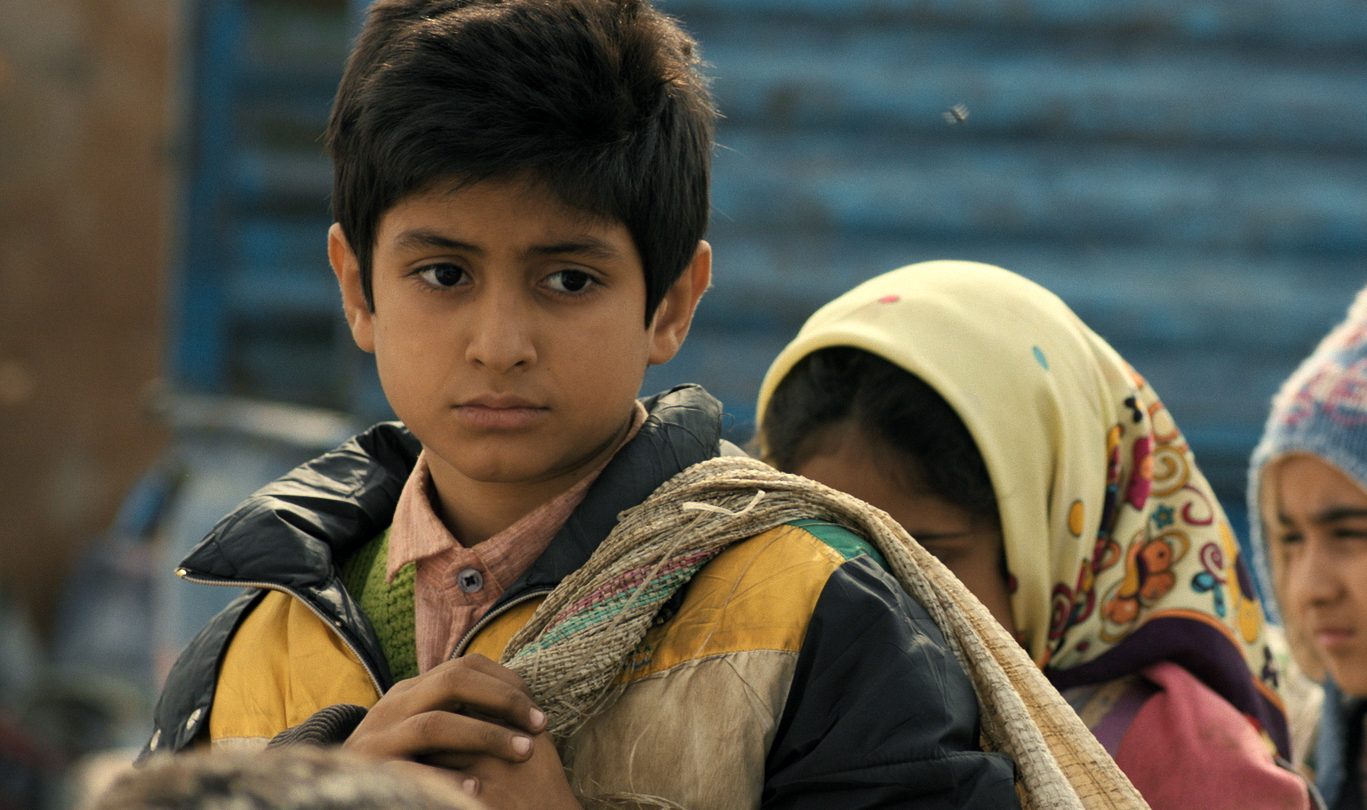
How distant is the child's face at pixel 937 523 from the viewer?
1855mm

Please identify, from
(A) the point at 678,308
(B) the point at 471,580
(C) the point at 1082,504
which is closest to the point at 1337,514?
(C) the point at 1082,504

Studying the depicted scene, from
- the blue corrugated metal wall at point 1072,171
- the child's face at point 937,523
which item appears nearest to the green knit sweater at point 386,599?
the child's face at point 937,523

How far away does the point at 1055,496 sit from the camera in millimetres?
1895

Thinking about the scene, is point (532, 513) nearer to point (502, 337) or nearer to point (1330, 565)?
point (502, 337)

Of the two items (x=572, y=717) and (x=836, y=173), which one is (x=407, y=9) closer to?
(x=572, y=717)

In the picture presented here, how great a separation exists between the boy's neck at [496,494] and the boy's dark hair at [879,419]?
1.82 feet

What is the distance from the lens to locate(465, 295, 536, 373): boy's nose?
128cm

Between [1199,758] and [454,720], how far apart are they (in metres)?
1.05

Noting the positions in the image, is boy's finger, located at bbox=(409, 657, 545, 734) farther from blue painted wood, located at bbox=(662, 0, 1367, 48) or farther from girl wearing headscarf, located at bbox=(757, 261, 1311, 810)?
blue painted wood, located at bbox=(662, 0, 1367, 48)

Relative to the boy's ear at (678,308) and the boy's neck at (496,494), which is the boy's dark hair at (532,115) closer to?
the boy's ear at (678,308)

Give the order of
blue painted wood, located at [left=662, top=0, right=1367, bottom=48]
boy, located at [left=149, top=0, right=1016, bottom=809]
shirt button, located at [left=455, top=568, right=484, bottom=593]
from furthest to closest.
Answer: blue painted wood, located at [left=662, top=0, right=1367, bottom=48]
shirt button, located at [left=455, top=568, right=484, bottom=593]
boy, located at [left=149, top=0, right=1016, bottom=809]

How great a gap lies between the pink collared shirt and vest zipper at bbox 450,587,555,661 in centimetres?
5

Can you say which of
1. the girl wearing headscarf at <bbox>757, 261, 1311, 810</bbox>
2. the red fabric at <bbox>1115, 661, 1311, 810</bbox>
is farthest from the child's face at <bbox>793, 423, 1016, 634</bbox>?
the red fabric at <bbox>1115, 661, 1311, 810</bbox>

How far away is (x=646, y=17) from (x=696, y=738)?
0.78 m
